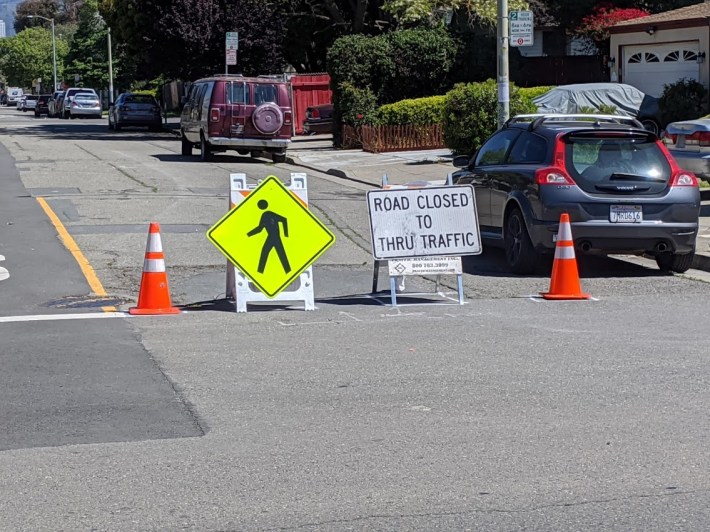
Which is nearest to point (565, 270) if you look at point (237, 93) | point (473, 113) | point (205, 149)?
point (473, 113)

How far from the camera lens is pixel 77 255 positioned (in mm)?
13352

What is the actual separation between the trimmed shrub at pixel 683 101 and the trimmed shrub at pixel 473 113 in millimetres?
6033

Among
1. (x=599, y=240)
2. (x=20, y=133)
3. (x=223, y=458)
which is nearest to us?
(x=223, y=458)

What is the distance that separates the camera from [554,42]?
160 ft

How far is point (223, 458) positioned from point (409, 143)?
1002 inches

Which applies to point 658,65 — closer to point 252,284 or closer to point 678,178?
point 678,178

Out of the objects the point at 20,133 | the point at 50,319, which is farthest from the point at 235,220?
the point at 20,133

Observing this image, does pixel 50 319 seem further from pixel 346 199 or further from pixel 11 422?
pixel 346 199

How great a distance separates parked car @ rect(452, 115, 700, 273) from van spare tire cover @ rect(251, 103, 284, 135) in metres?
15.4

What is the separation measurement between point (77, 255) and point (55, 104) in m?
57.2

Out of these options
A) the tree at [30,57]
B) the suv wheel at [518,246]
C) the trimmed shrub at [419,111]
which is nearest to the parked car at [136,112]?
the trimmed shrub at [419,111]

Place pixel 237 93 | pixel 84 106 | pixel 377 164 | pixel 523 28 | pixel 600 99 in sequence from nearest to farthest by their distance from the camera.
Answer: pixel 523 28
pixel 377 164
pixel 237 93
pixel 600 99
pixel 84 106

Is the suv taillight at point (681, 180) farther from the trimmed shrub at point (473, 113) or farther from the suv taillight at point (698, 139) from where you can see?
the trimmed shrub at point (473, 113)

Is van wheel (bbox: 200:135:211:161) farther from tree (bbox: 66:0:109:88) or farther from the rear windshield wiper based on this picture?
tree (bbox: 66:0:109:88)
